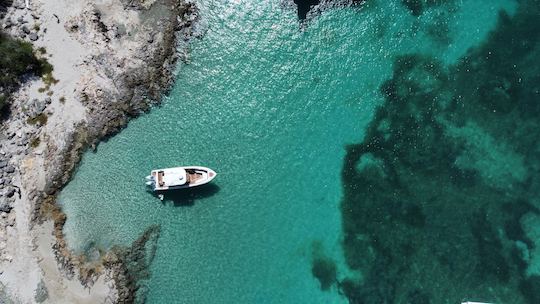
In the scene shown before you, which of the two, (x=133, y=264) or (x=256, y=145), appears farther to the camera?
(x=256, y=145)

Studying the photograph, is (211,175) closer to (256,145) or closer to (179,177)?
(179,177)

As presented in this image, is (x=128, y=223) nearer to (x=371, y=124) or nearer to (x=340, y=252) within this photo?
(x=340, y=252)

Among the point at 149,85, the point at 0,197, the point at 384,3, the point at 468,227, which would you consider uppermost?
the point at 384,3

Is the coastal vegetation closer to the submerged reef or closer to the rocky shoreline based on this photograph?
the rocky shoreline

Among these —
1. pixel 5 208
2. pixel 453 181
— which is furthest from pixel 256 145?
pixel 5 208

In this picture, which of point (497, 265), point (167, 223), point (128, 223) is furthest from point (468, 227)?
point (128, 223)

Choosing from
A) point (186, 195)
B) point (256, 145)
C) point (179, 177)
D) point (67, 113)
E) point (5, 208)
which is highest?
point (67, 113)

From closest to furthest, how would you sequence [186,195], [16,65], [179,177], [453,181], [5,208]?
[179,177], [5,208], [16,65], [186,195], [453,181]
